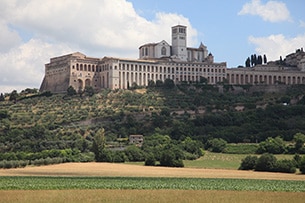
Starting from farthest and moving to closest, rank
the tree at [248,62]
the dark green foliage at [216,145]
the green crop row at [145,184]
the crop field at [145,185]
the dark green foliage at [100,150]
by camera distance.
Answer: the tree at [248,62] < the dark green foliage at [216,145] < the dark green foliage at [100,150] < the green crop row at [145,184] < the crop field at [145,185]

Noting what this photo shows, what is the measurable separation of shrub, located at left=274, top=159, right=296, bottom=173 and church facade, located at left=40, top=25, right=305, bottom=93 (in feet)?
194

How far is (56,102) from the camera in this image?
Answer: 117 meters

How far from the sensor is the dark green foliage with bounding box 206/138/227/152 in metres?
85.2

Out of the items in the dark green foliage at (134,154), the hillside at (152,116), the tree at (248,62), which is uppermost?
the tree at (248,62)

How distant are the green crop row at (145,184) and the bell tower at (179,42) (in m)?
83.5

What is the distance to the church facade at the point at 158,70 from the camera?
12331cm

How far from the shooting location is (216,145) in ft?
281

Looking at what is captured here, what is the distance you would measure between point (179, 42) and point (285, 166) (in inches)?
2946

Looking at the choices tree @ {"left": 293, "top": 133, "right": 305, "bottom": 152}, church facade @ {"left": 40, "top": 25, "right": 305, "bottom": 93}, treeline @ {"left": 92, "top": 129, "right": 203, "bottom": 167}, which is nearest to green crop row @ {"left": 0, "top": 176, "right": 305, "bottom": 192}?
treeline @ {"left": 92, "top": 129, "right": 203, "bottom": 167}

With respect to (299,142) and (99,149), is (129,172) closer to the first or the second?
(99,149)

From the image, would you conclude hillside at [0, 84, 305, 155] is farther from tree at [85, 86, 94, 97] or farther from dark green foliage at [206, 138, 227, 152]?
dark green foliage at [206, 138, 227, 152]

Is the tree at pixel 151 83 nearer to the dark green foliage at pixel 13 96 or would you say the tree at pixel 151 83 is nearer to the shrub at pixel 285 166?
the dark green foliage at pixel 13 96

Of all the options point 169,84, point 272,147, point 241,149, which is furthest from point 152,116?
point 272,147

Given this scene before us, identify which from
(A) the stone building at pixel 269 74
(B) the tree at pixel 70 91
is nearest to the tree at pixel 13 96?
(B) the tree at pixel 70 91
